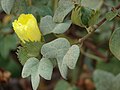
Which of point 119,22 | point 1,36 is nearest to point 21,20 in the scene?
point 119,22

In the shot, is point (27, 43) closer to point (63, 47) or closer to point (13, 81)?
point (63, 47)

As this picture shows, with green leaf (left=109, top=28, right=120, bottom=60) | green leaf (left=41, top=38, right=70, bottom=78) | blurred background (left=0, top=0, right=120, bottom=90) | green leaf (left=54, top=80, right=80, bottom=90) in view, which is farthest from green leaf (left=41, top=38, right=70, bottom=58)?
green leaf (left=54, top=80, right=80, bottom=90)

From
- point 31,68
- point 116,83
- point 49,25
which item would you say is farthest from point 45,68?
point 116,83

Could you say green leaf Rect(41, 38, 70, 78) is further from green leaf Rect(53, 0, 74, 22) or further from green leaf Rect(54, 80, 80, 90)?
green leaf Rect(54, 80, 80, 90)

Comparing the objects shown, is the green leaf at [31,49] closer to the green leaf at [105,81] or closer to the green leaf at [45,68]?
the green leaf at [45,68]

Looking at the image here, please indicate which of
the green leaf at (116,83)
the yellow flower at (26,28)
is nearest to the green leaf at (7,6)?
the yellow flower at (26,28)
